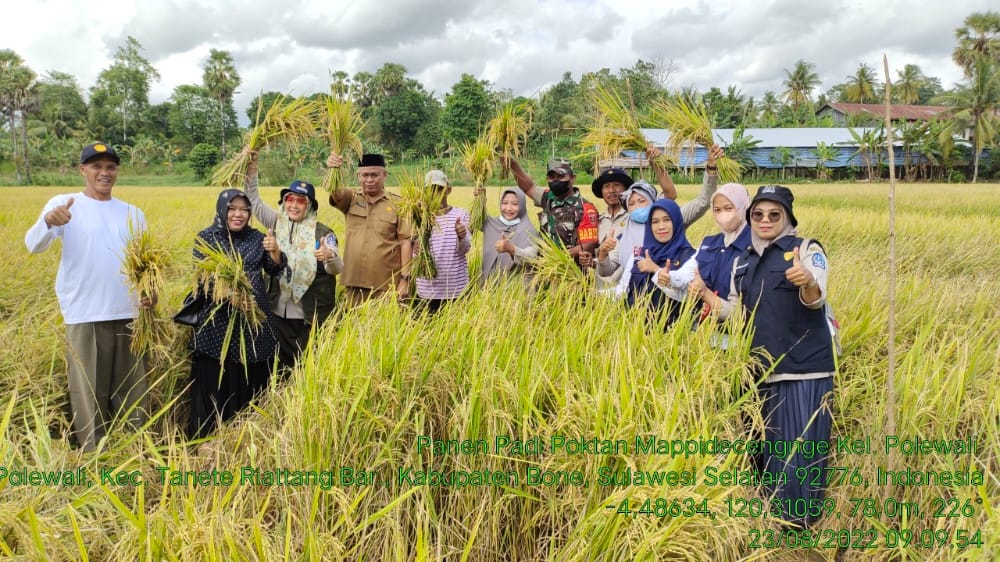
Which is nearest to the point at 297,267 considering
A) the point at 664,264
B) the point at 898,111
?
the point at 664,264

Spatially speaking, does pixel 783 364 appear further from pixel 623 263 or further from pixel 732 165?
pixel 732 165

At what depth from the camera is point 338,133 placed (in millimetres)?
3684

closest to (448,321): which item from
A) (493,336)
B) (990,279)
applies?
(493,336)

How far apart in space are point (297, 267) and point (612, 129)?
2.26 metres

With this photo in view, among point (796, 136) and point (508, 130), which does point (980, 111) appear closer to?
point (796, 136)

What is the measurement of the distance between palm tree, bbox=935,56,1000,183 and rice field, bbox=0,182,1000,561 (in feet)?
123

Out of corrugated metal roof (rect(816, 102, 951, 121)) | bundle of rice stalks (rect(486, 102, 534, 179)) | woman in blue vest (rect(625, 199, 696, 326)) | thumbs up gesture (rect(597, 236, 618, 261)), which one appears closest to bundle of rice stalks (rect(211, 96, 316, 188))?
bundle of rice stalks (rect(486, 102, 534, 179))

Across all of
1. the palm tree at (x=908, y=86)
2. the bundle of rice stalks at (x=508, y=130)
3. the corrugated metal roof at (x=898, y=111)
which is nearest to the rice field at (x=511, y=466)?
the bundle of rice stalks at (x=508, y=130)

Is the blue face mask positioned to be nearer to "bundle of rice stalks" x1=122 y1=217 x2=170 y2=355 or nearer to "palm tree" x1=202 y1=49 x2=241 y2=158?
"bundle of rice stalks" x1=122 y1=217 x2=170 y2=355

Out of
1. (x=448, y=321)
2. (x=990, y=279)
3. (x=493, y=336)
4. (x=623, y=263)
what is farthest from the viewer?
(x=990, y=279)

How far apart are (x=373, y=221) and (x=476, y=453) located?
2027mm

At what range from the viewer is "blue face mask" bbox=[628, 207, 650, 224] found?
10.8 ft

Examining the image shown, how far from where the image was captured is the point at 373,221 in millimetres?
3689

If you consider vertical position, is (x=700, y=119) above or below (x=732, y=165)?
above
